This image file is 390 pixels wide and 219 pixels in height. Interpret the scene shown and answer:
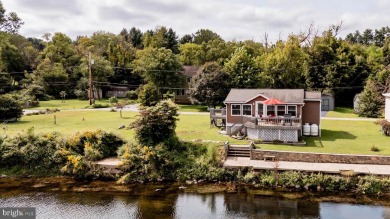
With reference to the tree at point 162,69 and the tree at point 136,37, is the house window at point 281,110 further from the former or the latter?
the tree at point 136,37

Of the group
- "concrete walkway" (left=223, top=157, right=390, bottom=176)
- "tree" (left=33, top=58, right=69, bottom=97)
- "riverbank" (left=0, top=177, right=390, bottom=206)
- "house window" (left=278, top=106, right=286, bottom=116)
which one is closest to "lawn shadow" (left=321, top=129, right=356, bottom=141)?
"house window" (left=278, top=106, right=286, bottom=116)

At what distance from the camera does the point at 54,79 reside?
55.5 meters

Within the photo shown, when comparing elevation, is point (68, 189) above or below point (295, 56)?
below

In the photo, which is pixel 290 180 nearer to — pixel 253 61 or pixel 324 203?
pixel 324 203

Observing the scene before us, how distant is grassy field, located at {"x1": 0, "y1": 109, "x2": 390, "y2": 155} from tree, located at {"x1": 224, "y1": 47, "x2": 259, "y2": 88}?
24.5 feet

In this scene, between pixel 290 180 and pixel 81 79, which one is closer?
pixel 290 180

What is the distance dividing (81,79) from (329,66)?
38187mm

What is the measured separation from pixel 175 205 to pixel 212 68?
24726 millimetres

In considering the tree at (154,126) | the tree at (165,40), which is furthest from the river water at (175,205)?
the tree at (165,40)

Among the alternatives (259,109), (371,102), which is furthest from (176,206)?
(371,102)

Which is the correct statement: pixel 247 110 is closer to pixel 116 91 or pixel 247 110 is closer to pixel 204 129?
pixel 204 129

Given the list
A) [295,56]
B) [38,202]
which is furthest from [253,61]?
[38,202]

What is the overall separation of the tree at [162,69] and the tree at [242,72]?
8014 mm

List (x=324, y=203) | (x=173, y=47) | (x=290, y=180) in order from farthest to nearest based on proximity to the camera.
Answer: (x=173, y=47) < (x=290, y=180) < (x=324, y=203)
